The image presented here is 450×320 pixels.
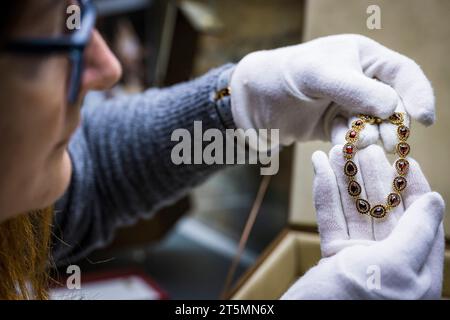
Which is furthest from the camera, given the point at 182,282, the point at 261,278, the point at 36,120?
the point at 182,282

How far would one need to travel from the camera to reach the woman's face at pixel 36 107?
30 cm

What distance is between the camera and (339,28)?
0.47 meters

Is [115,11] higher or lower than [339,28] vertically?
higher

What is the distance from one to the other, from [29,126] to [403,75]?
277 millimetres

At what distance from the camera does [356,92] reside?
39cm

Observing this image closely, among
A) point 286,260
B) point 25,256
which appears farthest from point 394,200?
point 25,256

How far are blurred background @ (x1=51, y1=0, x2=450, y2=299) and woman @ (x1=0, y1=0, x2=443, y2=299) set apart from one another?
0.03m

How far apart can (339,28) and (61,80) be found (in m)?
0.27

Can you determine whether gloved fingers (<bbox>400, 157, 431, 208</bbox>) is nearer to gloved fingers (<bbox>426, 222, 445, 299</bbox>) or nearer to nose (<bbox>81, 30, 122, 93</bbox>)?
gloved fingers (<bbox>426, 222, 445, 299</bbox>)

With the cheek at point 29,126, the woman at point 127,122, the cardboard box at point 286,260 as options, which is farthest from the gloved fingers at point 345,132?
the cheek at point 29,126

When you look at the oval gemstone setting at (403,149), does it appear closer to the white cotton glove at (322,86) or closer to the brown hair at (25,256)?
the white cotton glove at (322,86)

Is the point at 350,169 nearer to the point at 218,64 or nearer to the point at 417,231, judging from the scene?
the point at 417,231
